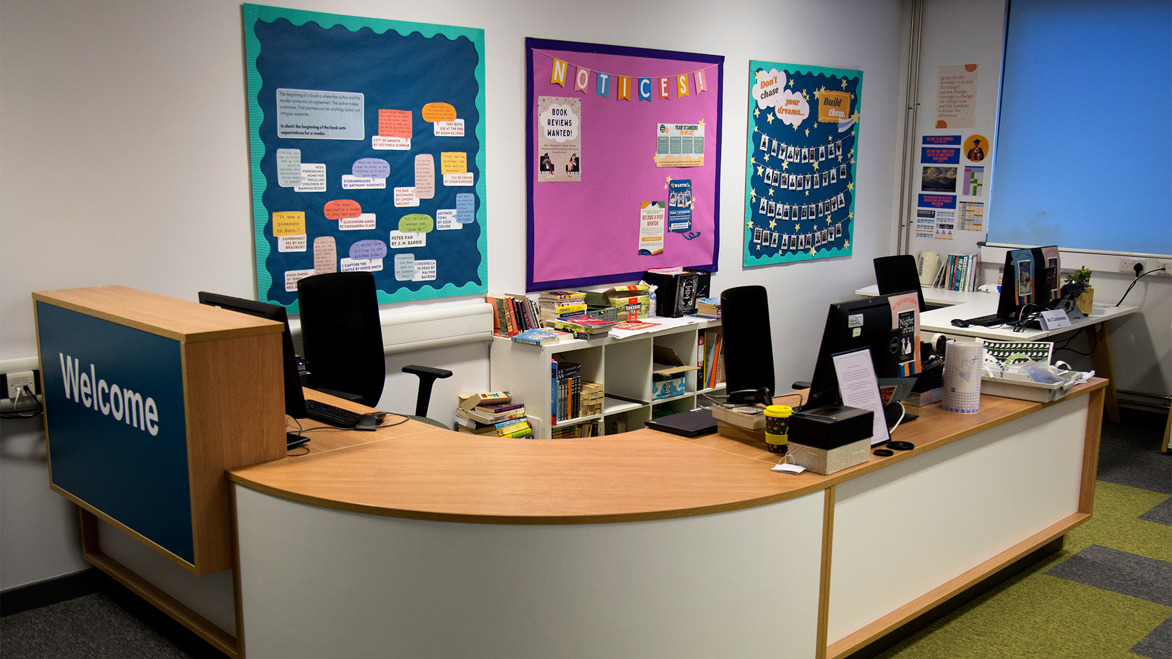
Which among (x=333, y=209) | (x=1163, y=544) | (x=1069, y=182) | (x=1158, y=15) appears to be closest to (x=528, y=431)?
(x=333, y=209)

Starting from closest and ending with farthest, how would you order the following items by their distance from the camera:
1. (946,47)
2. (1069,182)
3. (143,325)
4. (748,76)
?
(143,325)
(748,76)
(1069,182)
(946,47)

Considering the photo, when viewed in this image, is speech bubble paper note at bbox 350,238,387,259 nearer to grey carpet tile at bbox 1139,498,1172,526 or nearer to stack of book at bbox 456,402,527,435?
stack of book at bbox 456,402,527,435

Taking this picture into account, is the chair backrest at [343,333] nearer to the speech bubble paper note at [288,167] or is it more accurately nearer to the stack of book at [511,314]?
the speech bubble paper note at [288,167]

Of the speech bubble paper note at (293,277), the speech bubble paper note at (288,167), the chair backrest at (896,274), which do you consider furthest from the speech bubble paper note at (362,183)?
the chair backrest at (896,274)

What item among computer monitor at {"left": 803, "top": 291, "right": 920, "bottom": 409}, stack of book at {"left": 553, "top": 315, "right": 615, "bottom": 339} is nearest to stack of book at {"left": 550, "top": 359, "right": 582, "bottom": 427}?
stack of book at {"left": 553, "top": 315, "right": 615, "bottom": 339}

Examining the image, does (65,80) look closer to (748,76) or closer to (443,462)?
(443,462)

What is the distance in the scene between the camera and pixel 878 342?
3188 millimetres

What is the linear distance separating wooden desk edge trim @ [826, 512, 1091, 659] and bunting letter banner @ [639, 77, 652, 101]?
3203 mm

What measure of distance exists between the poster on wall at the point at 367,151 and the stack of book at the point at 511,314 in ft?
0.46

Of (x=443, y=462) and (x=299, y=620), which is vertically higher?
(x=443, y=462)

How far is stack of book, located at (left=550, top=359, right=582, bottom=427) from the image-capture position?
4.62 m

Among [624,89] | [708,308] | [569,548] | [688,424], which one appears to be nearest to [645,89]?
[624,89]

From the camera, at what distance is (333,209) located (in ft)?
13.6

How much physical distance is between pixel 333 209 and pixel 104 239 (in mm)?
1004
